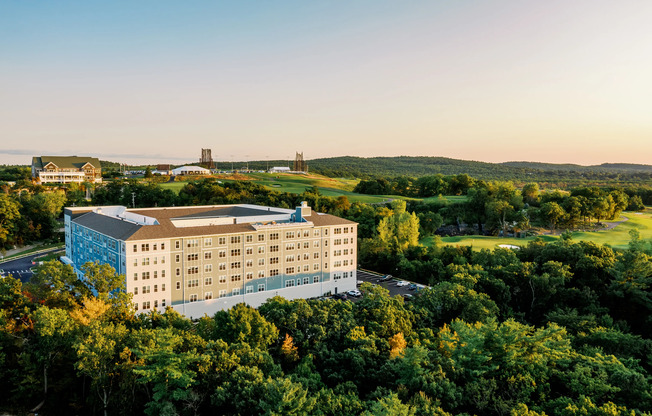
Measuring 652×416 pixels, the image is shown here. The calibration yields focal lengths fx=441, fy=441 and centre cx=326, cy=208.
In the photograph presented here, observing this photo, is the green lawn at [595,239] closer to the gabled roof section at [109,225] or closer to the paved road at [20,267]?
the gabled roof section at [109,225]

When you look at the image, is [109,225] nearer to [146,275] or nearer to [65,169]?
[146,275]

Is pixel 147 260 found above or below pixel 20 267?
above

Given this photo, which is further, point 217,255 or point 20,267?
point 20,267

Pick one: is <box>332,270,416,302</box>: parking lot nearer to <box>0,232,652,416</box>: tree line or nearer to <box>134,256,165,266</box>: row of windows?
<box>0,232,652,416</box>: tree line

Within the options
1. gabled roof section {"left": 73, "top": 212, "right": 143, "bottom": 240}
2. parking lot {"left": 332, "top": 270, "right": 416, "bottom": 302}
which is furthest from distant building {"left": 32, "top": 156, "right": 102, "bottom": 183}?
parking lot {"left": 332, "top": 270, "right": 416, "bottom": 302}

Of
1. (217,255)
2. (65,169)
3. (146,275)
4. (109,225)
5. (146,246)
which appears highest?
(65,169)

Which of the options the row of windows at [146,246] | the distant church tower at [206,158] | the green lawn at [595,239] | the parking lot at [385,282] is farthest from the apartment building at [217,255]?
the distant church tower at [206,158]

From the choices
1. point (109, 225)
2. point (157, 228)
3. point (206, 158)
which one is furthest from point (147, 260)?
point (206, 158)
